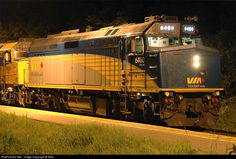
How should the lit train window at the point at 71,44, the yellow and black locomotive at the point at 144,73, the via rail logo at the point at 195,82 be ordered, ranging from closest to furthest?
1. the yellow and black locomotive at the point at 144,73
2. the via rail logo at the point at 195,82
3. the lit train window at the point at 71,44

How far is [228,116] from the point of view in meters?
17.8

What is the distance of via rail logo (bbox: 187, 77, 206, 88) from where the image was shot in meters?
16.3

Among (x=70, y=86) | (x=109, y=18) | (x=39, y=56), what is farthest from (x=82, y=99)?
(x=109, y=18)

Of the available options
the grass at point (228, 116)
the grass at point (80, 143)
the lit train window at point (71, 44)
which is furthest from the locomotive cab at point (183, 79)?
the lit train window at point (71, 44)

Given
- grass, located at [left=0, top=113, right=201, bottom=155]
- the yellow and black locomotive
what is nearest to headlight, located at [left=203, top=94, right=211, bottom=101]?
the yellow and black locomotive

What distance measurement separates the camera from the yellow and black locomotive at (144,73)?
16125 mm

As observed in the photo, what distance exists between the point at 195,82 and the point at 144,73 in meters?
1.85

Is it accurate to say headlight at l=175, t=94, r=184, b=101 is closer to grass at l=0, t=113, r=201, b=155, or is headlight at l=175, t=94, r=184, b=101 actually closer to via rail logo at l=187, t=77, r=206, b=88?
via rail logo at l=187, t=77, r=206, b=88

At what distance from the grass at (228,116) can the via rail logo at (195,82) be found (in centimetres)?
170

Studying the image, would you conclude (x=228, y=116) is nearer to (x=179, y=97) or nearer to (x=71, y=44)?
(x=179, y=97)

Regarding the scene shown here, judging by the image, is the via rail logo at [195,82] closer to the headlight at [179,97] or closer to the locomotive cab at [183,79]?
the locomotive cab at [183,79]

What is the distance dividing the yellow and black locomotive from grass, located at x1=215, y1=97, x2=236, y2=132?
2.11 feet

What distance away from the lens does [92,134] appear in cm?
1238

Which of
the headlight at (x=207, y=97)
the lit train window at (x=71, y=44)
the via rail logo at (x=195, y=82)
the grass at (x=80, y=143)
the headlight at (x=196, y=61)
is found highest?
the lit train window at (x=71, y=44)
